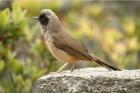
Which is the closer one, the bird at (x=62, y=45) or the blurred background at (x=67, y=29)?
the bird at (x=62, y=45)

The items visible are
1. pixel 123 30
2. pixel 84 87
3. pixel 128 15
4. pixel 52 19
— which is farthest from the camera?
pixel 128 15

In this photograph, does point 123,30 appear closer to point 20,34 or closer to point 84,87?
point 20,34

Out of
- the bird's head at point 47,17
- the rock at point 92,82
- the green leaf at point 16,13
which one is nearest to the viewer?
the rock at point 92,82

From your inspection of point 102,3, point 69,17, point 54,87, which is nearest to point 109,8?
point 102,3

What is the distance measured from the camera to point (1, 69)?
9.48 meters

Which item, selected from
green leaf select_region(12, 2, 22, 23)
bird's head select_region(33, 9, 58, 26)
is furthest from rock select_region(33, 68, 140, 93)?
green leaf select_region(12, 2, 22, 23)

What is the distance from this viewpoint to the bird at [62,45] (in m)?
8.23

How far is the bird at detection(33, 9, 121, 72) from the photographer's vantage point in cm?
823

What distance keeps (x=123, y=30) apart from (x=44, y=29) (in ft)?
19.5

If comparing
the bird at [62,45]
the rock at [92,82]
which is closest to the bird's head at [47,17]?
the bird at [62,45]

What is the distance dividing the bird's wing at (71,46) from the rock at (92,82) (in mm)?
654

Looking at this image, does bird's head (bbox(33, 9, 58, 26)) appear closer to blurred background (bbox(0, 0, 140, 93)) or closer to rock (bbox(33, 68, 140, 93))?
blurred background (bbox(0, 0, 140, 93))

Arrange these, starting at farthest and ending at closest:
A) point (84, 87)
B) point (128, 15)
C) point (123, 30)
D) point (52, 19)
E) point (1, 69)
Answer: point (128, 15)
point (123, 30)
point (1, 69)
point (52, 19)
point (84, 87)

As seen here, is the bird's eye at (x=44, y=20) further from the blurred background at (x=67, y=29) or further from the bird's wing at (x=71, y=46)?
the blurred background at (x=67, y=29)
